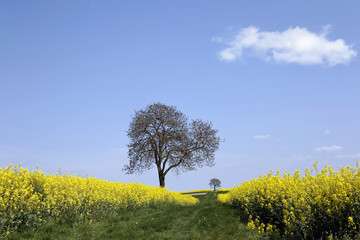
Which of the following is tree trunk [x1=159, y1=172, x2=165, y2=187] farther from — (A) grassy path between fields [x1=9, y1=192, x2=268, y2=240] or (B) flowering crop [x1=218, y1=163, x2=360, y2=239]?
(B) flowering crop [x1=218, y1=163, x2=360, y2=239]

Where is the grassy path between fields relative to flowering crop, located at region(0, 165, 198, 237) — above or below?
below

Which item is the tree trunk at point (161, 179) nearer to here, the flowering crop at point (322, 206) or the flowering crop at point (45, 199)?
the flowering crop at point (45, 199)

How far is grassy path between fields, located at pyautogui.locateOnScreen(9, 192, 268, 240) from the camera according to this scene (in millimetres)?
9364

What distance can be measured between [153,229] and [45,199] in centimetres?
429

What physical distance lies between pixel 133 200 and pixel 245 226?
7.60 m

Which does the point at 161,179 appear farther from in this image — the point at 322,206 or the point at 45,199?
the point at 322,206

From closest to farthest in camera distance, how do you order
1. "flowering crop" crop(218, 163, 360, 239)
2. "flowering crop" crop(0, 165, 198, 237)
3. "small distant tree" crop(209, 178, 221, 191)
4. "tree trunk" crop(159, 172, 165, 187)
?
"flowering crop" crop(218, 163, 360, 239), "flowering crop" crop(0, 165, 198, 237), "tree trunk" crop(159, 172, 165, 187), "small distant tree" crop(209, 178, 221, 191)

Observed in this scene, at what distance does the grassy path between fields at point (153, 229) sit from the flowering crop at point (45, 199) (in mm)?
563

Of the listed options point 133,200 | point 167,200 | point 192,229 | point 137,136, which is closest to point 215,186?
point 137,136

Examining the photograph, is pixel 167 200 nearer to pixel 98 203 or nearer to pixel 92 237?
pixel 98 203

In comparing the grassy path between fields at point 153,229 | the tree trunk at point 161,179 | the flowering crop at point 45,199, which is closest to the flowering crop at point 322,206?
the grassy path between fields at point 153,229

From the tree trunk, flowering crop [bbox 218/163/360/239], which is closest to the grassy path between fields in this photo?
flowering crop [bbox 218/163/360/239]

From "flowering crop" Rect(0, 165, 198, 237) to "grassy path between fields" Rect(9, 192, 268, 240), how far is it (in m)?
0.56

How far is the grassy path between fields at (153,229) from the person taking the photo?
9364 mm
